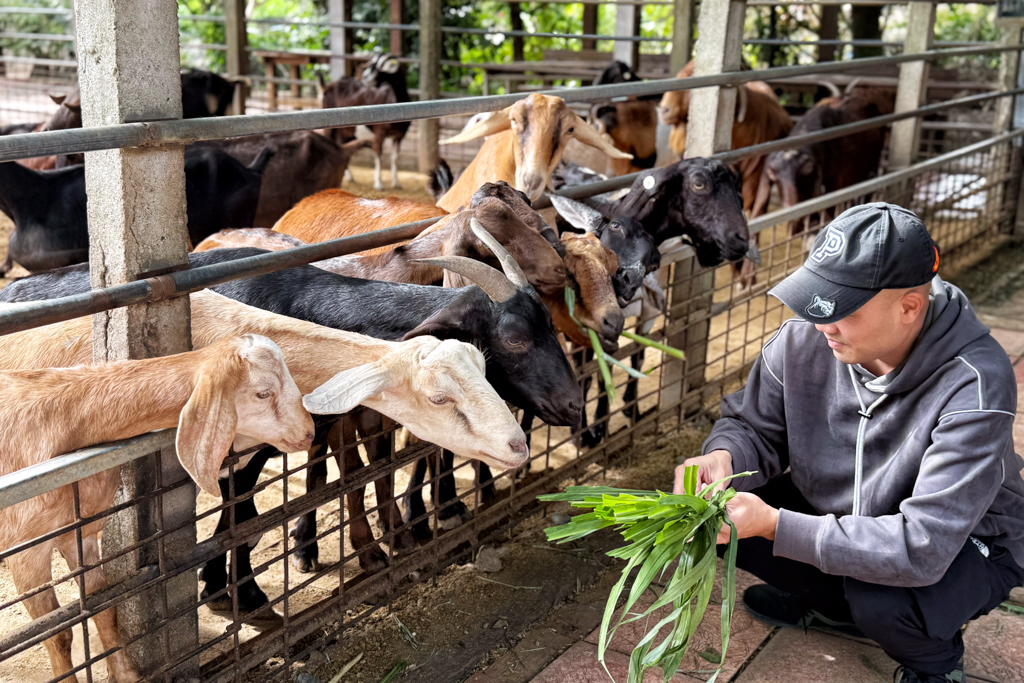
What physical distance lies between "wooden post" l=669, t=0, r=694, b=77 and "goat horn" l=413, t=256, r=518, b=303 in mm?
7237

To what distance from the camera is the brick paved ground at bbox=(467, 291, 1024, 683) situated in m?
2.83

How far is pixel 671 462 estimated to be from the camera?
4.35 meters

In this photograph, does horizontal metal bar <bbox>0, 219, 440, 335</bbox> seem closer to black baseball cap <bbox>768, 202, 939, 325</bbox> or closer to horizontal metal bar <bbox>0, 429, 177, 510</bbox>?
horizontal metal bar <bbox>0, 429, 177, 510</bbox>

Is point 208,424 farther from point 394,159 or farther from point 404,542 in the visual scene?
point 394,159

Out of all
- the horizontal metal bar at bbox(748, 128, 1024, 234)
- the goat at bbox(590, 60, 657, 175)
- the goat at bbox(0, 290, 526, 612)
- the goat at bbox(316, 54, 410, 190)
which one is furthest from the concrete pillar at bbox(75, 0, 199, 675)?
the goat at bbox(316, 54, 410, 190)

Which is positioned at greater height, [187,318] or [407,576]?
[187,318]

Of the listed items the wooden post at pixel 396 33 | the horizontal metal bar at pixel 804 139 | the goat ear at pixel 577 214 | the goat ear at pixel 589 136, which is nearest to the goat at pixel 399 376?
the goat ear at pixel 577 214

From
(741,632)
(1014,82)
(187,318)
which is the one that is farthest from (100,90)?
(1014,82)

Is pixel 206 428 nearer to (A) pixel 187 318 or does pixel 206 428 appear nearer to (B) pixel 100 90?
(A) pixel 187 318

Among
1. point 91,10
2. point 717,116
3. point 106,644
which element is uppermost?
point 91,10

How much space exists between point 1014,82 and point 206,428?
811cm

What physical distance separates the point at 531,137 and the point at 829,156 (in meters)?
5.26

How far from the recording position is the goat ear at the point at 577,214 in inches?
141

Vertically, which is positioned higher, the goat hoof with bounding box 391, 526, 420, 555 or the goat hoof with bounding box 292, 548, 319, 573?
the goat hoof with bounding box 391, 526, 420, 555
